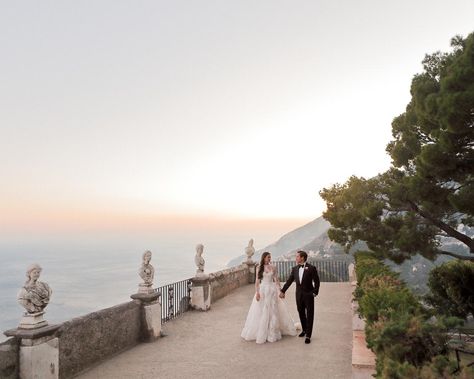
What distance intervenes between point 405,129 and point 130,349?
14.6 m

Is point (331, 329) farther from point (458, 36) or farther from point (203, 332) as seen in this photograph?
point (458, 36)

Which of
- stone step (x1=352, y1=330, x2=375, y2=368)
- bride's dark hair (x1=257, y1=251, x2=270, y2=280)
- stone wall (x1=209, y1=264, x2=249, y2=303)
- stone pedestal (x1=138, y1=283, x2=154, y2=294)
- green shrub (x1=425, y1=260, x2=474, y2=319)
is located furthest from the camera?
green shrub (x1=425, y1=260, x2=474, y2=319)

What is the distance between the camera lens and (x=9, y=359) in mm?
5781

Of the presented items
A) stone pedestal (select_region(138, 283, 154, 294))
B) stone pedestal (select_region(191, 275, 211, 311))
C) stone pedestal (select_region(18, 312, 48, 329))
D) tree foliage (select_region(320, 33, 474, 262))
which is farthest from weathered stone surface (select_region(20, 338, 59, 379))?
tree foliage (select_region(320, 33, 474, 262))

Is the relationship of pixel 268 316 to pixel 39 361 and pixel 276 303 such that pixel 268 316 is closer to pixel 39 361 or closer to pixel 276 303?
pixel 276 303

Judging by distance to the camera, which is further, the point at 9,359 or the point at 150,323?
the point at 150,323

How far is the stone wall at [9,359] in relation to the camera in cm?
566

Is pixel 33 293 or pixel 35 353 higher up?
pixel 33 293

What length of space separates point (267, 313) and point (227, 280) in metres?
7.86

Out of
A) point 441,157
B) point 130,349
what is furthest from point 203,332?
point 441,157

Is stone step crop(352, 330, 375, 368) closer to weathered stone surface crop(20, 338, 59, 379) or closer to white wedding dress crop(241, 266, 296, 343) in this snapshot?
white wedding dress crop(241, 266, 296, 343)

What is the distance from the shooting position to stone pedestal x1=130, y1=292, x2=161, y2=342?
9250 mm

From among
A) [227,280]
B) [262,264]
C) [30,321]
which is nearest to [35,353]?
[30,321]

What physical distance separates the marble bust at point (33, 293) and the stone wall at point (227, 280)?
8.30m
